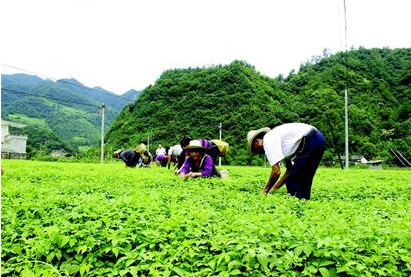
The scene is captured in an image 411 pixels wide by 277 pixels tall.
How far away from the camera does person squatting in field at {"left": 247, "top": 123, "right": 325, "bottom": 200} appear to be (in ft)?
21.4

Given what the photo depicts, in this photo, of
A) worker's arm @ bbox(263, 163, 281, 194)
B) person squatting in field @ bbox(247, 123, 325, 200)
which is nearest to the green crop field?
worker's arm @ bbox(263, 163, 281, 194)

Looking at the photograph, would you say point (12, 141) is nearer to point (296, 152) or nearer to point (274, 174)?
point (296, 152)

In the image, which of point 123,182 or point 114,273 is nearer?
point 114,273

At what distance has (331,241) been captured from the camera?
107 inches

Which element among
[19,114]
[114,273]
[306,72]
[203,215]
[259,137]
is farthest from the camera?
[19,114]

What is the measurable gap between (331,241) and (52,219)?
2378 mm

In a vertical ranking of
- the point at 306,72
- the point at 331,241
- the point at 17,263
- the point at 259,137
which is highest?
the point at 306,72

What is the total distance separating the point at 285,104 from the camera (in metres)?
61.8

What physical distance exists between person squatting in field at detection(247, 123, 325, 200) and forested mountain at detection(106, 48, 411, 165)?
133 ft

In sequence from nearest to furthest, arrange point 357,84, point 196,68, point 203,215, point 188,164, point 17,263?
point 17,263
point 203,215
point 188,164
point 357,84
point 196,68

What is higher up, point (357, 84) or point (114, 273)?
point (357, 84)

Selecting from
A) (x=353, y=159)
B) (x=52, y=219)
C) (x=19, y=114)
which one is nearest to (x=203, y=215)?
(x=52, y=219)

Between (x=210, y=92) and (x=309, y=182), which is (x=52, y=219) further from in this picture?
(x=210, y=92)

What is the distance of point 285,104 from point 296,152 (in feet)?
184
